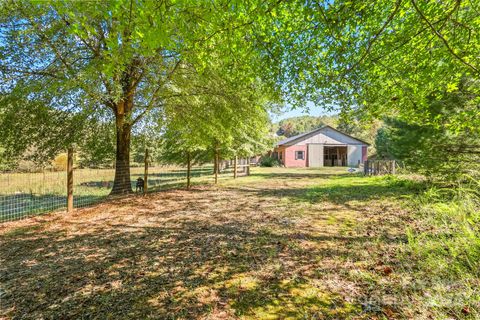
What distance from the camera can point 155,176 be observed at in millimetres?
18984

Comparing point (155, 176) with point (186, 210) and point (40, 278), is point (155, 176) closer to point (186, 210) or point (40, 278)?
point (186, 210)

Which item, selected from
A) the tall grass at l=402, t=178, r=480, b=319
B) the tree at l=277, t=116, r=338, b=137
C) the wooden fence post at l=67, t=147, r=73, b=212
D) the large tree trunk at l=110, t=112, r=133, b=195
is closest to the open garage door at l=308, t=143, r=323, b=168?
the large tree trunk at l=110, t=112, r=133, b=195

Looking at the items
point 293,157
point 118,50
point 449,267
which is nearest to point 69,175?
point 118,50

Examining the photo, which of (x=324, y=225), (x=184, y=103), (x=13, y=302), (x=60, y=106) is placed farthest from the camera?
(x=184, y=103)

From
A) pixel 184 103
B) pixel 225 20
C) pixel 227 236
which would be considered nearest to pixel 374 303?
pixel 227 236

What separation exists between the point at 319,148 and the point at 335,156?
3.46m

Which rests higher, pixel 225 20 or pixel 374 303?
pixel 225 20

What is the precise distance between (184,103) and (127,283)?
7.36 metres

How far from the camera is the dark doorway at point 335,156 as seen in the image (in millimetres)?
29641

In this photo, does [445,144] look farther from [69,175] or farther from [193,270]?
[69,175]

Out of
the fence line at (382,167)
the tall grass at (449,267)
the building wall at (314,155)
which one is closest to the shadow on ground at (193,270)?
the tall grass at (449,267)

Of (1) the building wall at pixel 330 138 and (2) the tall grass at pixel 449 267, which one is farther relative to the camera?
(1) the building wall at pixel 330 138

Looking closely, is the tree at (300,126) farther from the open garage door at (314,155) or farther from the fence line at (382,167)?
the fence line at (382,167)

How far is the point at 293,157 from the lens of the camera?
28719 mm
